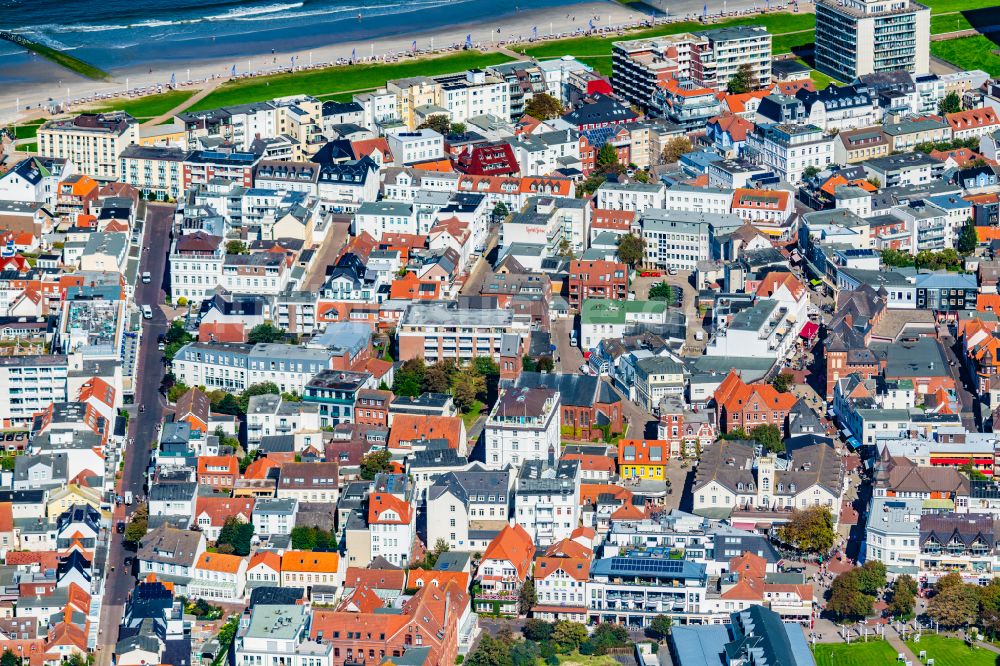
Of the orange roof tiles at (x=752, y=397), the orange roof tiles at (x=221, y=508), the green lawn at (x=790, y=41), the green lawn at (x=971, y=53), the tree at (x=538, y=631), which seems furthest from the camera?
the green lawn at (x=790, y=41)

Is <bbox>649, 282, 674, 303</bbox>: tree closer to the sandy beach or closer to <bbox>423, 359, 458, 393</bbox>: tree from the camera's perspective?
<bbox>423, 359, 458, 393</bbox>: tree

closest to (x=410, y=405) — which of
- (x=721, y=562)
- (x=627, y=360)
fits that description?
(x=627, y=360)

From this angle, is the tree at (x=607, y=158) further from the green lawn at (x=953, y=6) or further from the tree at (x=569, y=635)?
the tree at (x=569, y=635)

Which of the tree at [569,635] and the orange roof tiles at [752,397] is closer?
the tree at [569,635]

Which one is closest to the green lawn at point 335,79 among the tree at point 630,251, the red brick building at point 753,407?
the tree at point 630,251

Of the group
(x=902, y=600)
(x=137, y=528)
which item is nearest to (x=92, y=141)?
(x=137, y=528)

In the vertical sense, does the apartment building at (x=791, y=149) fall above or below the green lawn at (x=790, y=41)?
below

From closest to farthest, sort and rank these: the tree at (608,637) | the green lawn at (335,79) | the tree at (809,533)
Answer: the tree at (608,637), the tree at (809,533), the green lawn at (335,79)

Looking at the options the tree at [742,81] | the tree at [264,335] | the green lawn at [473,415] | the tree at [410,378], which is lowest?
the green lawn at [473,415]
